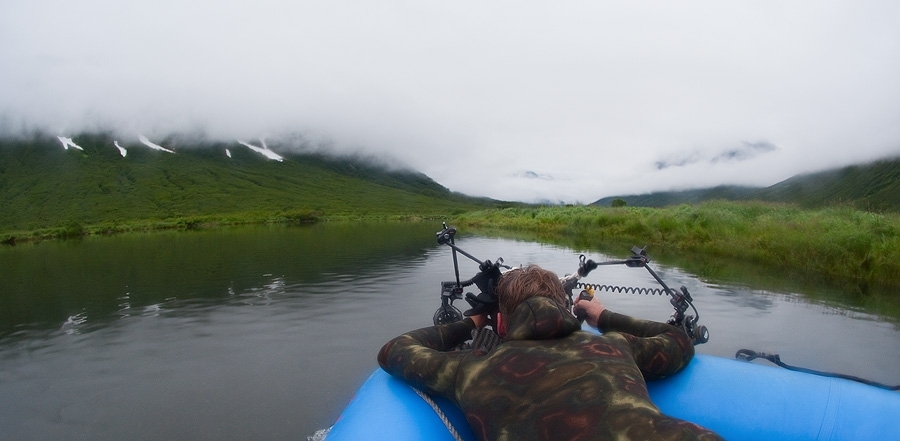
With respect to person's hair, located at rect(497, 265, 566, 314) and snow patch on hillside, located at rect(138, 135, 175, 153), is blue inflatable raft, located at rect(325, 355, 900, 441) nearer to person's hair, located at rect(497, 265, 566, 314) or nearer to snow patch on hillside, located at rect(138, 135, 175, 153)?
person's hair, located at rect(497, 265, 566, 314)

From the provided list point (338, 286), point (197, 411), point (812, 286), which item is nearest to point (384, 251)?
point (338, 286)

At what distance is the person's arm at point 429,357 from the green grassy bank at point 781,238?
11.4 metres

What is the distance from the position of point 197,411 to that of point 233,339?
271 cm

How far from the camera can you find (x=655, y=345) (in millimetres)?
2586

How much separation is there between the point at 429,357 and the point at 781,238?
13997 millimetres

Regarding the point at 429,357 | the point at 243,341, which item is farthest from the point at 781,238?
the point at 429,357

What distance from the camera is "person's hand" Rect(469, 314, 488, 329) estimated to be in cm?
313

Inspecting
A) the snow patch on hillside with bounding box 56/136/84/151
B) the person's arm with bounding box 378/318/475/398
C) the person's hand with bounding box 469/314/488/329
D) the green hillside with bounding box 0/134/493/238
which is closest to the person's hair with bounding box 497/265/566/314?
the person's arm with bounding box 378/318/475/398

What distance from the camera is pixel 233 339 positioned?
25.5 ft

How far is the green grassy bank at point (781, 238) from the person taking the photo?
35.9 ft

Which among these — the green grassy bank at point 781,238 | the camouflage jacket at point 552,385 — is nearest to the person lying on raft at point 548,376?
the camouflage jacket at point 552,385

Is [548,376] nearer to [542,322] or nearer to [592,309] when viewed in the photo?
[542,322]

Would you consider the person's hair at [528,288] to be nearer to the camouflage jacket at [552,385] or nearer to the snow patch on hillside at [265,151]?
the camouflage jacket at [552,385]

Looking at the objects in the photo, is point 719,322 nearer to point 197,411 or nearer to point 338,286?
point 197,411
